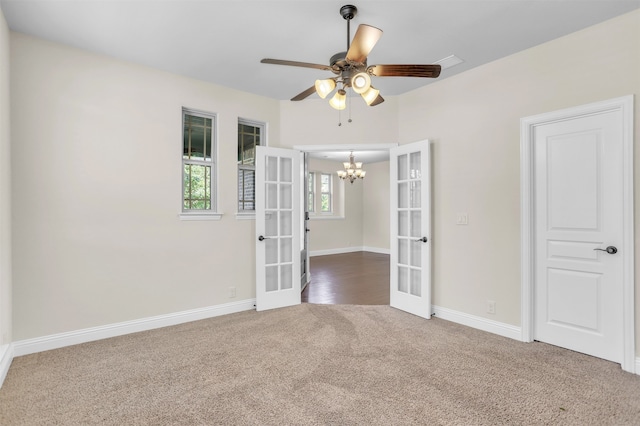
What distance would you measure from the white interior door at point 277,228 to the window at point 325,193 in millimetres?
4956

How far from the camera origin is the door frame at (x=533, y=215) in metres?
2.59

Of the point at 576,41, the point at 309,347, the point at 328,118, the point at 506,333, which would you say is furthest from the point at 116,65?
the point at 506,333

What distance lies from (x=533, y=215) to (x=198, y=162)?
3704 millimetres

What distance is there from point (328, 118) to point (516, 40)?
2.26 metres

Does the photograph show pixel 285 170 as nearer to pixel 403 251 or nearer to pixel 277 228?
pixel 277 228

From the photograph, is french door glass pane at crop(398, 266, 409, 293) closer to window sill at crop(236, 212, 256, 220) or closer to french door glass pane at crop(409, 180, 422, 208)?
french door glass pane at crop(409, 180, 422, 208)

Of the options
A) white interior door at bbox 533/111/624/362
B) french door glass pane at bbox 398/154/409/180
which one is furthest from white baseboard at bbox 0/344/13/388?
white interior door at bbox 533/111/624/362

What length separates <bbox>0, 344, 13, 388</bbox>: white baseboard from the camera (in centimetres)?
245

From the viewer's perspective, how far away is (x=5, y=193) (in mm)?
2680

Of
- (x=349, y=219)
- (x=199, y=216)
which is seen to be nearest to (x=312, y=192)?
(x=349, y=219)

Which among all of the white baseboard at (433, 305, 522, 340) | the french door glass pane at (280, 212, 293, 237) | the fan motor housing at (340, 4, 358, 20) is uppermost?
the fan motor housing at (340, 4, 358, 20)

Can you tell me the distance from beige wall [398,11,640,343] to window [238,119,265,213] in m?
2.00

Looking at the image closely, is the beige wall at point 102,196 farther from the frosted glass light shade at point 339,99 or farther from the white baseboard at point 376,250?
the white baseboard at point 376,250

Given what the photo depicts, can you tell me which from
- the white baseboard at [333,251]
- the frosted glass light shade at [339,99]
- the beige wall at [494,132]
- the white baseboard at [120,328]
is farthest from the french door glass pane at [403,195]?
the white baseboard at [333,251]
